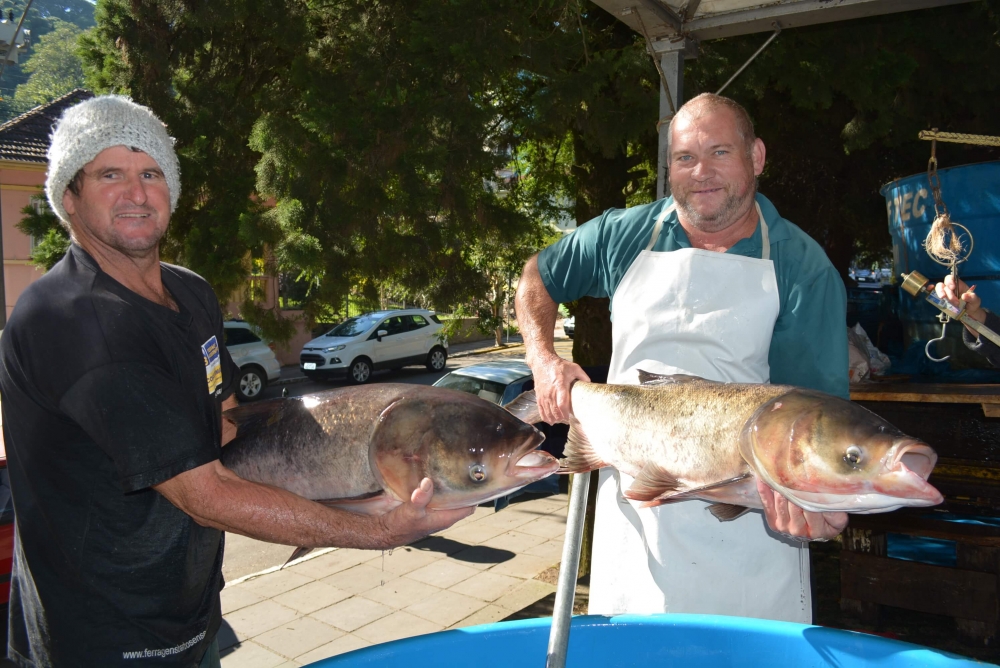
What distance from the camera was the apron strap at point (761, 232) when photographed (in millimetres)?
2209

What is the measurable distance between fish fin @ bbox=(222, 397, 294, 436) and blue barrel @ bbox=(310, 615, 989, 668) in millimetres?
605

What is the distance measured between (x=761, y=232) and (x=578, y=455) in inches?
35.8

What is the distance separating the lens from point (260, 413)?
5.24ft

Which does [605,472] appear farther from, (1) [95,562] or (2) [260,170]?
(2) [260,170]

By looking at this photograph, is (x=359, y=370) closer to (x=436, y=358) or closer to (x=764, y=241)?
(x=436, y=358)

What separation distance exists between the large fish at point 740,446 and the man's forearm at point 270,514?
579 mm

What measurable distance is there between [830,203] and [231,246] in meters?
6.77

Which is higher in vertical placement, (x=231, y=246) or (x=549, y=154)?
(x=549, y=154)

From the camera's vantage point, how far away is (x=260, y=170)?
3980mm

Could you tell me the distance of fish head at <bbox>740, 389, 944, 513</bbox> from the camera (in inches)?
55.2

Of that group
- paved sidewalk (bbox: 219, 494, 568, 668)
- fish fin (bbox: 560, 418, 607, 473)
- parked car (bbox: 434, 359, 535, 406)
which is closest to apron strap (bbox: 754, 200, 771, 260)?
fish fin (bbox: 560, 418, 607, 473)

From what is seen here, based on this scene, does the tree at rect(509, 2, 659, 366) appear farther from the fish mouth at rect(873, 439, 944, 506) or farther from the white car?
the white car


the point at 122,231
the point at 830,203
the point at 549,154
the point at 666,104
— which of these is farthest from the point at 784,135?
the point at 122,231

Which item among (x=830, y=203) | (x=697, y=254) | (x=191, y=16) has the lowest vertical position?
(x=697, y=254)
